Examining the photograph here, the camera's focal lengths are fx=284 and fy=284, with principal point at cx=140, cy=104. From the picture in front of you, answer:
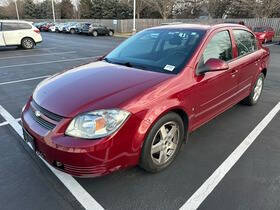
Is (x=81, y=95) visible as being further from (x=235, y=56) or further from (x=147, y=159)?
(x=235, y=56)

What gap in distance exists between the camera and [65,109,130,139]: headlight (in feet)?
8.85

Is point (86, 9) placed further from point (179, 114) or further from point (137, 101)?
point (137, 101)

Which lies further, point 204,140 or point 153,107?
point 204,140

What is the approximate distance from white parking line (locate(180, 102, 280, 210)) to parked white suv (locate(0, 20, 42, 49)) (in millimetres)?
14179

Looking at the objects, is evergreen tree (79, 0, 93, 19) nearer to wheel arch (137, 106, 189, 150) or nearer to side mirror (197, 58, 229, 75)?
side mirror (197, 58, 229, 75)

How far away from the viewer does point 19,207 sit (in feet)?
9.23

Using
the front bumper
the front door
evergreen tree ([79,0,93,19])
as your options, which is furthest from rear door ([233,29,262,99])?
evergreen tree ([79,0,93,19])

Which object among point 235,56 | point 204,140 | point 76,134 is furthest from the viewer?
point 235,56

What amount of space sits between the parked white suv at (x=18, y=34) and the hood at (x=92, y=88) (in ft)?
43.0

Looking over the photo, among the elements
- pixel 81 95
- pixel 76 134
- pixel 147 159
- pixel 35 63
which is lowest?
pixel 35 63

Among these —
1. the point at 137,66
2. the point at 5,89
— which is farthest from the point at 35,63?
the point at 137,66

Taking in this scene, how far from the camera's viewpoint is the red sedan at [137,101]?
272 centimetres

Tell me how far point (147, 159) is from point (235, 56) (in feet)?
8.02

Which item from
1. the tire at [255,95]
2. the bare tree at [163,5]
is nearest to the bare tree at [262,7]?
the bare tree at [163,5]
